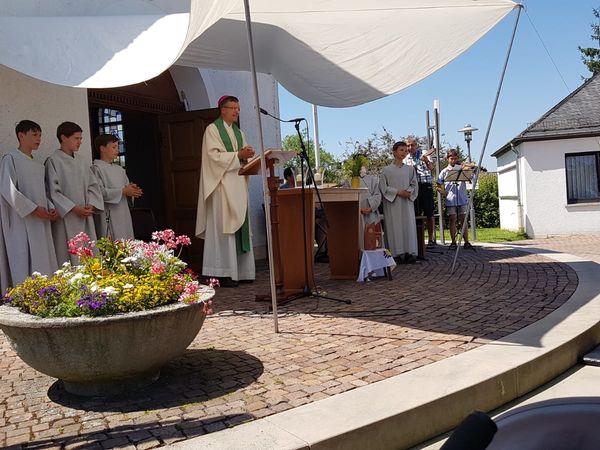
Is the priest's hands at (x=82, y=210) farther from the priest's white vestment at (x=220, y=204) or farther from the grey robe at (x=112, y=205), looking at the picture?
the priest's white vestment at (x=220, y=204)

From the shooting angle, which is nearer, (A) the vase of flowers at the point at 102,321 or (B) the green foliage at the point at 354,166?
(A) the vase of flowers at the point at 102,321

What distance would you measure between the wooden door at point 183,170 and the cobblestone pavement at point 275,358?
8.13ft

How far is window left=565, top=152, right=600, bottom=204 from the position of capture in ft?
58.2

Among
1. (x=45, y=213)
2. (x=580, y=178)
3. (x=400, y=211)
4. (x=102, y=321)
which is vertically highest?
(x=580, y=178)

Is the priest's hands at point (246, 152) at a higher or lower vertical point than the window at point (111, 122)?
lower

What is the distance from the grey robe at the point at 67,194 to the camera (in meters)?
6.42

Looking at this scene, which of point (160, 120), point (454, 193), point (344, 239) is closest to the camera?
point (344, 239)

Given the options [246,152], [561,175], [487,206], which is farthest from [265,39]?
[487,206]

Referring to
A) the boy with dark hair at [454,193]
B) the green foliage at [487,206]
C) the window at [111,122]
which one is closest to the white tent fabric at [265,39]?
the window at [111,122]

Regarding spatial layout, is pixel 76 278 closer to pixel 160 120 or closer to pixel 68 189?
pixel 68 189

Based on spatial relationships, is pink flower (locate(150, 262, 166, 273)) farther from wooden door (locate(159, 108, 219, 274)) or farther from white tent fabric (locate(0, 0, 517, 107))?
wooden door (locate(159, 108, 219, 274))

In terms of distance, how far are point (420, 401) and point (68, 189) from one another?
16.6ft

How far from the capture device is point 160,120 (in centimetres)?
965

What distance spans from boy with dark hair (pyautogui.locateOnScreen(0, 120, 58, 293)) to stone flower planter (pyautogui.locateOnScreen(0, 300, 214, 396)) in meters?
2.94
